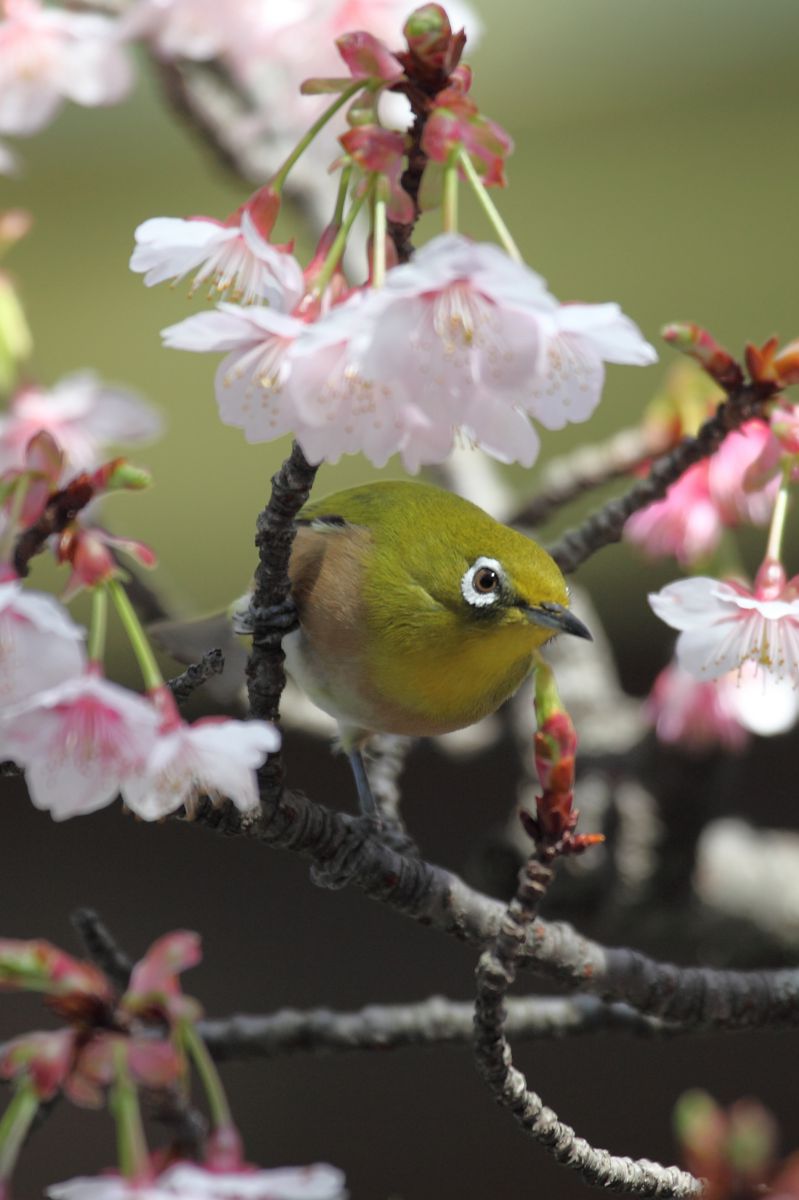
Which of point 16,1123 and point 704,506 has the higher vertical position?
point 704,506

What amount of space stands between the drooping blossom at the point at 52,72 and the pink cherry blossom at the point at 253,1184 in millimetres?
1579

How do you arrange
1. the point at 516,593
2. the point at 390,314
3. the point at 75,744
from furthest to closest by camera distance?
the point at 516,593
the point at 75,744
the point at 390,314

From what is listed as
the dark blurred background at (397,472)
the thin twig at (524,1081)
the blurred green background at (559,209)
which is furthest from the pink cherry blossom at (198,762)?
the blurred green background at (559,209)

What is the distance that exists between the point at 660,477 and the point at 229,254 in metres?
0.60

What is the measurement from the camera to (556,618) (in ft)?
5.07

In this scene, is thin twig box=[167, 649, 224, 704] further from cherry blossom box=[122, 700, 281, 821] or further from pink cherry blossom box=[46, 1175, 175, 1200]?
pink cherry blossom box=[46, 1175, 175, 1200]

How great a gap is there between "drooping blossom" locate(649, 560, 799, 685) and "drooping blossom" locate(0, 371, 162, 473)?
928 millimetres

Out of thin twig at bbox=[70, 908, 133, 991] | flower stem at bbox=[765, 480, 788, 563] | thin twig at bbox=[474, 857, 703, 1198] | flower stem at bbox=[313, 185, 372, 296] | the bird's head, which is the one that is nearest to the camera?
flower stem at bbox=[313, 185, 372, 296]

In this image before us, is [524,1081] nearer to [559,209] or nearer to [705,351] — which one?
[705,351]

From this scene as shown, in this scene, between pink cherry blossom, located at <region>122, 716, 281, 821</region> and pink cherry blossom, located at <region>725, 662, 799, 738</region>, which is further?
pink cherry blossom, located at <region>725, 662, 799, 738</region>

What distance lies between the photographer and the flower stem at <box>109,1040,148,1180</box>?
2.54ft

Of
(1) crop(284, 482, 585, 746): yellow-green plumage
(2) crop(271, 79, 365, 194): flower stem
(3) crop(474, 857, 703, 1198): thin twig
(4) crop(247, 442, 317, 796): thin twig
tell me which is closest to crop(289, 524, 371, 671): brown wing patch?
(1) crop(284, 482, 585, 746): yellow-green plumage

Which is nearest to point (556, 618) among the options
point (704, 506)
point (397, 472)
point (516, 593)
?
point (516, 593)

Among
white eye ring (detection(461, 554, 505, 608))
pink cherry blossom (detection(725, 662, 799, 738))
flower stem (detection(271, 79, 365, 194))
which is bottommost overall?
pink cherry blossom (detection(725, 662, 799, 738))
